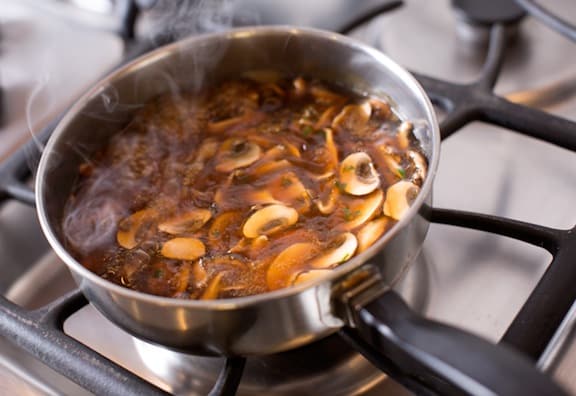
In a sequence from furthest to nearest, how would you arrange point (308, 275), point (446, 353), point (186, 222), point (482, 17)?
1. point (482, 17)
2. point (186, 222)
3. point (308, 275)
4. point (446, 353)

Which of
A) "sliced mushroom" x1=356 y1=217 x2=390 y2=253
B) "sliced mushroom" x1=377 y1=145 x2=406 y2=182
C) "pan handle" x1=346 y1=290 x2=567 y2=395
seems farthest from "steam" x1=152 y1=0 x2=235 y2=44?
"pan handle" x1=346 y1=290 x2=567 y2=395

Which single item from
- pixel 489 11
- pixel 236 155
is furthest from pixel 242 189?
pixel 489 11

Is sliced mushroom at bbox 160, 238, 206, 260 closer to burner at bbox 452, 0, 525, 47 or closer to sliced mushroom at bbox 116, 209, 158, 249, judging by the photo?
sliced mushroom at bbox 116, 209, 158, 249

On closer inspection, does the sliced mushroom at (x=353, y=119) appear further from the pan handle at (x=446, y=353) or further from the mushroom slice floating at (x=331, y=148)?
the pan handle at (x=446, y=353)

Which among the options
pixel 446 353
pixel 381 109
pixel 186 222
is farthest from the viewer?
pixel 381 109

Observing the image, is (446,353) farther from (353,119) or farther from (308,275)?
(353,119)

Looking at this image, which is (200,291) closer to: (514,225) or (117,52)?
(514,225)

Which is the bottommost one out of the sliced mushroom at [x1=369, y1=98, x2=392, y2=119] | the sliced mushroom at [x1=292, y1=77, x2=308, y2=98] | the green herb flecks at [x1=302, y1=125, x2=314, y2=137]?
the green herb flecks at [x1=302, y1=125, x2=314, y2=137]
